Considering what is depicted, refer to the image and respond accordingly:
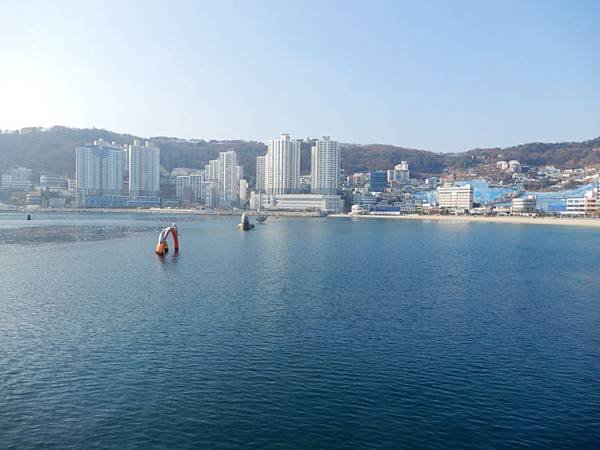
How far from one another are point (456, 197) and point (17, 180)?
118 meters

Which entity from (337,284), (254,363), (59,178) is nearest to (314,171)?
(59,178)

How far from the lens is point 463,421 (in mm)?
10047

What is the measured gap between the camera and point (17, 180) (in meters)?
139

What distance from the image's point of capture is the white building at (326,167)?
14262 centimetres

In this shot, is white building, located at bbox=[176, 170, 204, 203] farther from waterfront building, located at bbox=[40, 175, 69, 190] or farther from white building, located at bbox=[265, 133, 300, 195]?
waterfront building, located at bbox=[40, 175, 69, 190]

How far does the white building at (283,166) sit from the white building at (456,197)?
41.2 metres

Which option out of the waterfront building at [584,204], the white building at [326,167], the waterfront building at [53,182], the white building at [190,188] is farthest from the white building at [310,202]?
the waterfront building at [53,182]

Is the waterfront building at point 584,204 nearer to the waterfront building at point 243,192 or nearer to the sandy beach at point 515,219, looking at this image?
the sandy beach at point 515,219

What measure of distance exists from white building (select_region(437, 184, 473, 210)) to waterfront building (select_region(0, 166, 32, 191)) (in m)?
113

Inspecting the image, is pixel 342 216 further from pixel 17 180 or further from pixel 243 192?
pixel 17 180

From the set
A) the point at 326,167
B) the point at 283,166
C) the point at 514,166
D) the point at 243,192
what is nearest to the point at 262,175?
the point at 243,192

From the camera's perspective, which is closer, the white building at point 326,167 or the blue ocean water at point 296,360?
the blue ocean water at point 296,360

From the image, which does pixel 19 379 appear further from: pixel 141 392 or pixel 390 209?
pixel 390 209

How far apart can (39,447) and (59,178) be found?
506 feet
